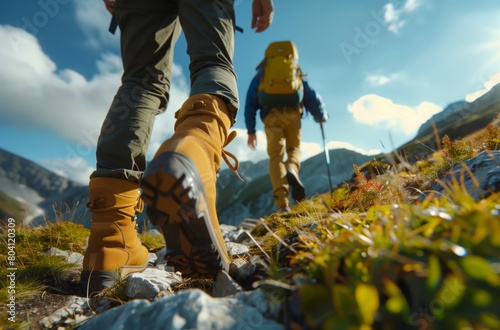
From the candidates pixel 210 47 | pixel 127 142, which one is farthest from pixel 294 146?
pixel 127 142

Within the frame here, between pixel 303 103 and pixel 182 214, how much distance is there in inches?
278

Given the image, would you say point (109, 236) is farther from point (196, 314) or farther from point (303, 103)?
point (303, 103)

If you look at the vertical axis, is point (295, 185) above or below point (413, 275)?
above

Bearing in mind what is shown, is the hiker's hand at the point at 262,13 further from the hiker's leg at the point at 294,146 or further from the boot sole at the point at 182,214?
the hiker's leg at the point at 294,146

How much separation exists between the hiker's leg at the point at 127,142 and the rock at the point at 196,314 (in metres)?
1.15

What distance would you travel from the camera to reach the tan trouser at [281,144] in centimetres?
701

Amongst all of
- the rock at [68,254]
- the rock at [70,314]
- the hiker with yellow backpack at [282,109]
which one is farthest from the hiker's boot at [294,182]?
the rock at [70,314]

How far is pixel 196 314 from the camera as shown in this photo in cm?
100

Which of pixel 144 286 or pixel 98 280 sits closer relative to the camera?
pixel 144 286

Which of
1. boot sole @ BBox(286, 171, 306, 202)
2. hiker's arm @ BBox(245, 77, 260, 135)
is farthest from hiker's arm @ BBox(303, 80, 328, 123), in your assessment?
boot sole @ BBox(286, 171, 306, 202)

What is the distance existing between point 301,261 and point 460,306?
68 cm

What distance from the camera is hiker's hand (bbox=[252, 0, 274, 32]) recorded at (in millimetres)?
3203

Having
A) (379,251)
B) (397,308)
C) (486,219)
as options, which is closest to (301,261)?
(379,251)

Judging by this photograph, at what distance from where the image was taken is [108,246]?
2314 mm
